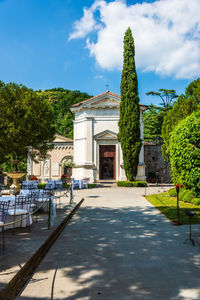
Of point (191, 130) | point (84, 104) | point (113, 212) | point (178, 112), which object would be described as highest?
point (84, 104)

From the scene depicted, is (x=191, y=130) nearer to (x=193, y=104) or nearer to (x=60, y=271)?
(x=193, y=104)

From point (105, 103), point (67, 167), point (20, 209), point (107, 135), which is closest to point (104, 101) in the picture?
point (105, 103)

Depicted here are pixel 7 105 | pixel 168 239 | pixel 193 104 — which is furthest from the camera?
pixel 7 105

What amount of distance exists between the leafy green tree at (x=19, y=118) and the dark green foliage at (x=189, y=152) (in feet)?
41.4

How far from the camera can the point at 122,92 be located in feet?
82.9

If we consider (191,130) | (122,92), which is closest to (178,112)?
(191,130)

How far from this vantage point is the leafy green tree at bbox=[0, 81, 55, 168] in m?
19.3

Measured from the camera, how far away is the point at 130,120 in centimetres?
2452

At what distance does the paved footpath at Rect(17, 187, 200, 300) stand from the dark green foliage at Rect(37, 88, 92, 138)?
4412 cm

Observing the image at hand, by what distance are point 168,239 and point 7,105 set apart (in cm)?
1743

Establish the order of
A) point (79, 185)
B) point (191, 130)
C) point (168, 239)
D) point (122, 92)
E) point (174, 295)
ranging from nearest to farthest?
point (174, 295) → point (168, 239) → point (191, 130) → point (79, 185) → point (122, 92)

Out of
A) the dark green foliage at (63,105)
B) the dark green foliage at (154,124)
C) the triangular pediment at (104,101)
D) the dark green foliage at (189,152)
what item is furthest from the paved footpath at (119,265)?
the dark green foliage at (63,105)

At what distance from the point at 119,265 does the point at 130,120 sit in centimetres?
2088

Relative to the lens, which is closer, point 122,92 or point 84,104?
point 122,92
